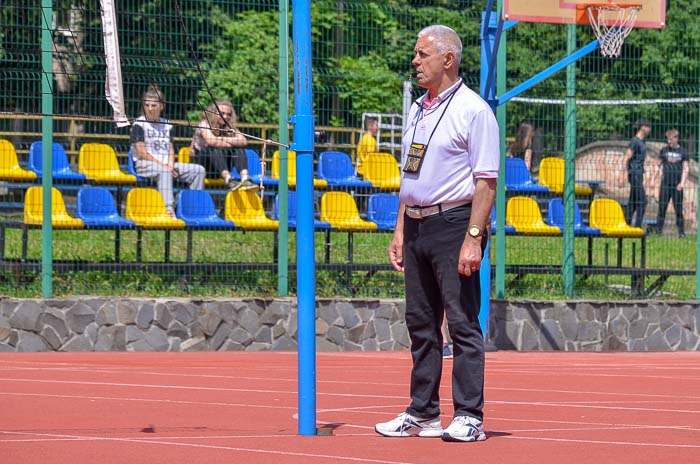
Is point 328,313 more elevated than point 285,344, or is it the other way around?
point 328,313

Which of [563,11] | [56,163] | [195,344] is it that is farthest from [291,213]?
[563,11]

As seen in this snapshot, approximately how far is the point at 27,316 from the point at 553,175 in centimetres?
646

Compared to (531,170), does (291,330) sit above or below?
below

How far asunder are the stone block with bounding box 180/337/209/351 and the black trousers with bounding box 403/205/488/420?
23.6 feet

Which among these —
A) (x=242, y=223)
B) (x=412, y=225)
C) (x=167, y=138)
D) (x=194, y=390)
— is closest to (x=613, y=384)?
(x=194, y=390)

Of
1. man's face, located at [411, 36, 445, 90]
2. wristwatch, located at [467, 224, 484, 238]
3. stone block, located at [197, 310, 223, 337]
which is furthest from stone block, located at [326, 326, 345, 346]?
wristwatch, located at [467, 224, 484, 238]

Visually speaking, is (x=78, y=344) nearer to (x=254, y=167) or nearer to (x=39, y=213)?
(x=39, y=213)

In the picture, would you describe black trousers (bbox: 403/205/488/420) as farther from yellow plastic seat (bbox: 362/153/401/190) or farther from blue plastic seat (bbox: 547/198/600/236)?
blue plastic seat (bbox: 547/198/600/236)

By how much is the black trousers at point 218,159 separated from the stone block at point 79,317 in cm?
223

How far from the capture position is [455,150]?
6.81m

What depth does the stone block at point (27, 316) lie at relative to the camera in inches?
529

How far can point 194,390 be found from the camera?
30.9 ft

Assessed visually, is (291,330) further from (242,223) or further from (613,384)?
(613,384)

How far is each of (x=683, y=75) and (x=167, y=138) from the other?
638 cm
